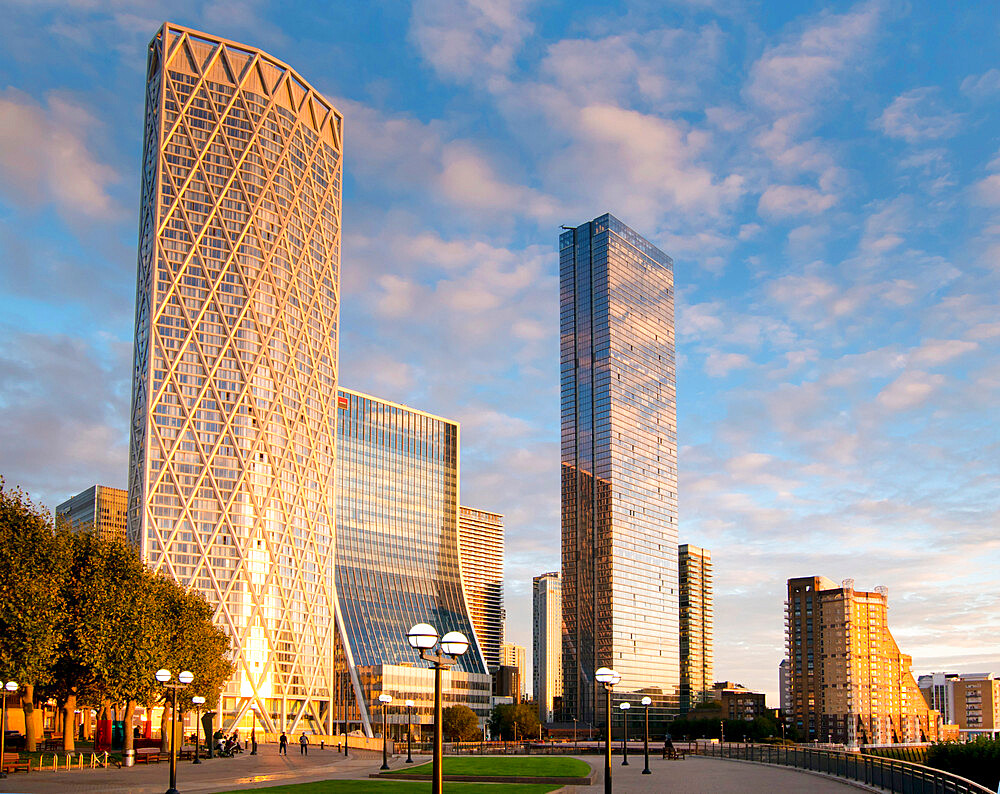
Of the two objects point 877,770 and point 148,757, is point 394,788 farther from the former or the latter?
point 148,757

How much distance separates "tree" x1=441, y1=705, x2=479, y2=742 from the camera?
151 m

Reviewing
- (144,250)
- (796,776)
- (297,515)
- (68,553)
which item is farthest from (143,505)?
(796,776)

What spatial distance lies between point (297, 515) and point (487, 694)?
2452 inches

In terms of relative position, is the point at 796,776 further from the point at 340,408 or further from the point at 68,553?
the point at 340,408

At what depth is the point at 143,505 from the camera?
13538 cm

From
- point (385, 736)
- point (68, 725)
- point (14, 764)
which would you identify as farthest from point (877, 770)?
point (68, 725)

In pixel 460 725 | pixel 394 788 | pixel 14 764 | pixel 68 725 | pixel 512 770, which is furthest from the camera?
pixel 460 725

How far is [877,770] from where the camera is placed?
36438 mm

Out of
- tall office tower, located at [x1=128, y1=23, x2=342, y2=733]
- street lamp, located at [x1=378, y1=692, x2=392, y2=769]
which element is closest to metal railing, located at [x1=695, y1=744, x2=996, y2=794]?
street lamp, located at [x1=378, y1=692, x2=392, y2=769]

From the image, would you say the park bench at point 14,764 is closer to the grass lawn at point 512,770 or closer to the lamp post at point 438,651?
the grass lawn at point 512,770

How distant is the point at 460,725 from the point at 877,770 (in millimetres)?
122342

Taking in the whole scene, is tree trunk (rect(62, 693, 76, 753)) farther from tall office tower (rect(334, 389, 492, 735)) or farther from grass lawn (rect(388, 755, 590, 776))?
A: tall office tower (rect(334, 389, 492, 735))

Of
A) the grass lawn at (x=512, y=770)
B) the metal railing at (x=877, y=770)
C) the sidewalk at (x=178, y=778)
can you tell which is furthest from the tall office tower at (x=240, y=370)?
the grass lawn at (x=512, y=770)

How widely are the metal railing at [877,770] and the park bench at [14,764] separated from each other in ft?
121
